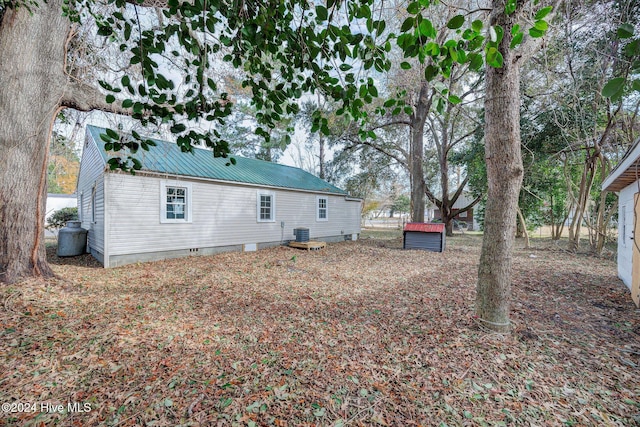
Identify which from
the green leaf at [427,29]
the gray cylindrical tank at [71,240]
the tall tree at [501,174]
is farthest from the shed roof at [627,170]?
the gray cylindrical tank at [71,240]

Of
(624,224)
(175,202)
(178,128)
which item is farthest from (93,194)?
(624,224)

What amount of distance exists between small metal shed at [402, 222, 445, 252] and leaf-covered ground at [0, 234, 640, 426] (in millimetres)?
5431

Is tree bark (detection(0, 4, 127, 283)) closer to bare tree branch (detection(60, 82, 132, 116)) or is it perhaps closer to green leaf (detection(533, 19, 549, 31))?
bare tree branch (detection(60, 82, 132, 116))

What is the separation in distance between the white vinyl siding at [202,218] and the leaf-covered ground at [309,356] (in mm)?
2609

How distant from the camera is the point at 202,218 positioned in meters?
9.19

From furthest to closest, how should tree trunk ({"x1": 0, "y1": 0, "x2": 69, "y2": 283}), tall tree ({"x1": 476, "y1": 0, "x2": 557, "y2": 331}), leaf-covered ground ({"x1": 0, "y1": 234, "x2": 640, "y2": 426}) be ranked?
tree trunk ({"x1": 0, "y1": 0, "x2": 69, "y2": 283}) → tall tree ({"x1": 476, "y1": 0, "x2": 557, "y2": 331}) → leaf-covered ground ({"x1": 0, "y1": 234, "x2": 640, "y2": 426})

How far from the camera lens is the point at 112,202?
7.31m

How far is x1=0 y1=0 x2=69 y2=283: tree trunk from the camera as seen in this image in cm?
430

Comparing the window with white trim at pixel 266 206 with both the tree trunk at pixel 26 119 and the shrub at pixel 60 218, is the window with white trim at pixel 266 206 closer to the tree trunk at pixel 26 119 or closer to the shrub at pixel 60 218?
the tree trunk at pixel 26 119

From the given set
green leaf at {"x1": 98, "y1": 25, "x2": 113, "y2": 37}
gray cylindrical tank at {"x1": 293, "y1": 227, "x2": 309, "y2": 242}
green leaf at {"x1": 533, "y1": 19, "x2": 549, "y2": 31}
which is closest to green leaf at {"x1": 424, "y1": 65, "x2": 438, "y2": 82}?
green leaf at {"x1": 533, "y1": 19, "x2": 549, "y2": 31}

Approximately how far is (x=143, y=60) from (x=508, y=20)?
3.67 meters

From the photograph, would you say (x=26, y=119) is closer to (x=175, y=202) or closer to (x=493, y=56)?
(x=175, y=202)

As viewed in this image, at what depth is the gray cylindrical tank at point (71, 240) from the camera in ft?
28.1

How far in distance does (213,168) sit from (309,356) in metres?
8.58
